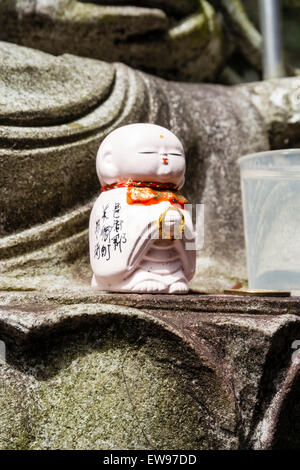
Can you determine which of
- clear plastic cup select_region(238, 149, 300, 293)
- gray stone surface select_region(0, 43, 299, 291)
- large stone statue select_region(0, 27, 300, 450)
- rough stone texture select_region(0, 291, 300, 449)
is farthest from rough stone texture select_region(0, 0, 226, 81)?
rough stone texture select_region(0, 291, 300, 449)

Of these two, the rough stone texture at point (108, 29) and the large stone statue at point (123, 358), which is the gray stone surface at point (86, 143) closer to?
the large stone statue at point (123, 358)

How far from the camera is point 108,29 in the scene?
3.10 metres

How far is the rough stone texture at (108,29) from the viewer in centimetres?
306

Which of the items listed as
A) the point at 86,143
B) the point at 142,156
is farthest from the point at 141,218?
the point at 86,143

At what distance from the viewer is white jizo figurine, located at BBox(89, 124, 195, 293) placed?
A: 5.49 feet

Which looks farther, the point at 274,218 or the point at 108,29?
the point at 108,29

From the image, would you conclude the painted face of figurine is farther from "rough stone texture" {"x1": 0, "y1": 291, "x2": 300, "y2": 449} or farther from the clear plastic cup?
"rough stone texture" {"x1": 0, "y1": 291, "x2": 300, "y2": 449}

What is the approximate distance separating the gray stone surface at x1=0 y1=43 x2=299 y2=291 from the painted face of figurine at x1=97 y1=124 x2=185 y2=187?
385mm

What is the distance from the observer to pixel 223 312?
1.58 metres

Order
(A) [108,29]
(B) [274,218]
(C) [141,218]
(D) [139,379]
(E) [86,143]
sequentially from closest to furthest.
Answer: (D) [139,379] → (C) [141,218] → (B) [274,218] → (E) [86,143] → (A) [108,29]

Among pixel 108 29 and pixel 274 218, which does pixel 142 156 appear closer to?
pixel 274 218

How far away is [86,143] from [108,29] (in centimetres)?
117
